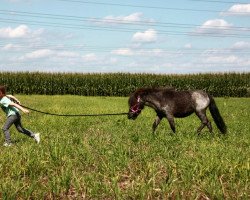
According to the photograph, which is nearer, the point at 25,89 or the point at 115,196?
the point at 115,196

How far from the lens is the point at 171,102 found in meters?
12.7

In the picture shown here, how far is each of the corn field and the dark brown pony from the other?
43360mm

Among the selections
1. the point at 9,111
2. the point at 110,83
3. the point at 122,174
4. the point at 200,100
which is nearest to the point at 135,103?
the point at 200,100

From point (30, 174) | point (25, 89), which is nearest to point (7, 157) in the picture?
point (30, 174)

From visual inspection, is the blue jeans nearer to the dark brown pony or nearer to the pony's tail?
the dark brown pony

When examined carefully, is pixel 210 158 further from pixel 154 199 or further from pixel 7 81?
pixel 7 81

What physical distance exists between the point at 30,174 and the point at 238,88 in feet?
175

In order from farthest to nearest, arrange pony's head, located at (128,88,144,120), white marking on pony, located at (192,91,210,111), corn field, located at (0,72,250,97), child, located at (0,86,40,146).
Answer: corn field, located at (0,72,250,97) < white marking on pony, located at (192,91,210,111) < pony's head, located at (128,88,144,120) < child, located at (0,86,40,146)

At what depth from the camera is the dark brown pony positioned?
1259 cm

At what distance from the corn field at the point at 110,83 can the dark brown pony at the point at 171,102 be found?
142ft

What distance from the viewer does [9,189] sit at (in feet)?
18.4

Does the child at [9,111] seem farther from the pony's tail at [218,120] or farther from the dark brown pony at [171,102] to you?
the pony's tail at [218,120]

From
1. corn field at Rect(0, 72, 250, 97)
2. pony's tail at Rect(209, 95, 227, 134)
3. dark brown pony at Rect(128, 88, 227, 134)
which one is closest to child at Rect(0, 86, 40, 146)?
dark brown pony at Rect(128, 88, 227, 134)

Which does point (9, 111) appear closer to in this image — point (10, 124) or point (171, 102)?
point (10, 124)
